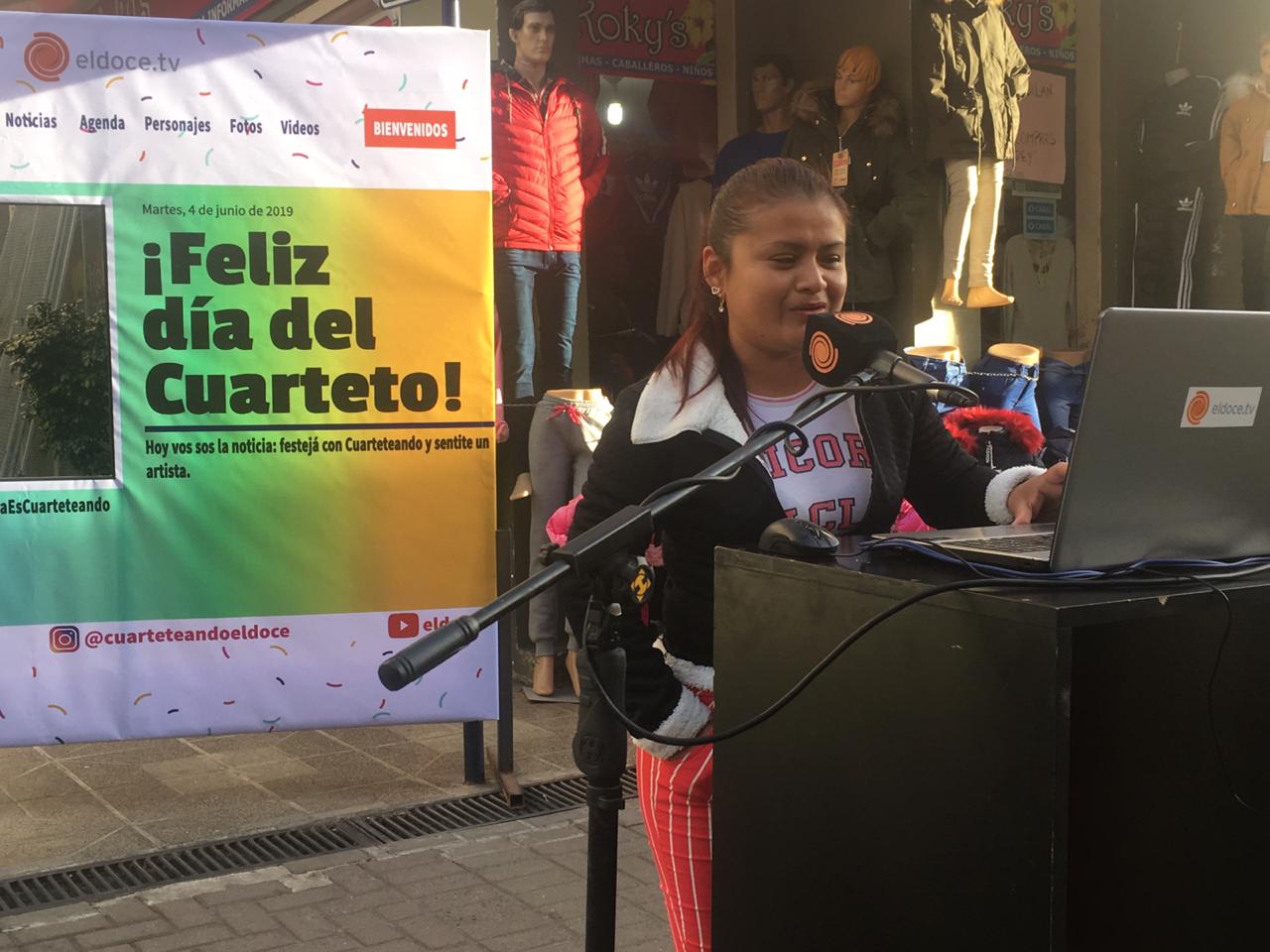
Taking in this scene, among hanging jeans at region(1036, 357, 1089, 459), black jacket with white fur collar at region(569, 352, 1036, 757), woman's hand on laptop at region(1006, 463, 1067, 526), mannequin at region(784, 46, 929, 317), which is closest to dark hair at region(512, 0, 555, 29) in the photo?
mannequin at region(784, 46, 929, 317)

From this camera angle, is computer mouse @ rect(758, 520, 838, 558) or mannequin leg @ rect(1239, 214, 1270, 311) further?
mannequin leg @ rect(1239, 214, 1270, 311)

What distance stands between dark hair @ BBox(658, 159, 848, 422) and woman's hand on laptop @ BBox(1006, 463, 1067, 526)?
0.47 meters

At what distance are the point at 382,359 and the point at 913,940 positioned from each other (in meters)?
3.29

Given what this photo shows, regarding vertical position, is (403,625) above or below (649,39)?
below

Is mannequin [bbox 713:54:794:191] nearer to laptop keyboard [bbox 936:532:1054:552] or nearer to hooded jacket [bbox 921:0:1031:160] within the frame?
hooded jacket [bbox 921:0:1031:160]

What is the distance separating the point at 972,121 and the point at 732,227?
4.67 meters

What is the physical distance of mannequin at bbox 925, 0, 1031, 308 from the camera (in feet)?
21.9

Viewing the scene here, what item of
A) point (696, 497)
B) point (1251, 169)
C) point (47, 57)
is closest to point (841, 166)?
point (1251, 169)

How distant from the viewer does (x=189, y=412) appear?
4.46 meters

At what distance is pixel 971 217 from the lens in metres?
6.97

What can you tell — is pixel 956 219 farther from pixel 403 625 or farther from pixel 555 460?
pixel 403 625

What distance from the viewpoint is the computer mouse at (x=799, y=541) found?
5.96 ft

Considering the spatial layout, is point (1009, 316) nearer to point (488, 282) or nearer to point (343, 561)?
point (488, 282)

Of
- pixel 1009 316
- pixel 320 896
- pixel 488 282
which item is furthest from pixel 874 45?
pixel 320 896
